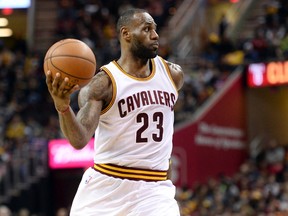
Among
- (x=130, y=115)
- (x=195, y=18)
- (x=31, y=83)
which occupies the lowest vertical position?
(x=130, y=115)

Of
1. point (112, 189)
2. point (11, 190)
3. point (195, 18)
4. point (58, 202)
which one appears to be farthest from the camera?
point (195, 18)

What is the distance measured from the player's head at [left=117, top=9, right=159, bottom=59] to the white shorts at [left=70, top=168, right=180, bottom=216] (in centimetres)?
112

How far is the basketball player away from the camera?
7.46 meters

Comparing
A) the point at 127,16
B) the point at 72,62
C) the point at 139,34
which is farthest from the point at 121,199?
the point at 127,16

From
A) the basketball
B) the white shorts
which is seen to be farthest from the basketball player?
the basketball

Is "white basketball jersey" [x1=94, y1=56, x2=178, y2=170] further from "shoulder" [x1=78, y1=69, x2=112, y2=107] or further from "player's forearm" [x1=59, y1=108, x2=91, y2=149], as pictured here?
"player's forearm" [x1=59, y1=108, x2=91, y2=149]

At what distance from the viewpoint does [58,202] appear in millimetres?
23922

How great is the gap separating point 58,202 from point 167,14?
325 inches

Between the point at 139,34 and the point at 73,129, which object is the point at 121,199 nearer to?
the point at 73,129

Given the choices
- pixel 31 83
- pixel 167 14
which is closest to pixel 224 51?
pixel 167 14

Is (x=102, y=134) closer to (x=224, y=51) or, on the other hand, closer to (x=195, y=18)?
(x=224, y=51)

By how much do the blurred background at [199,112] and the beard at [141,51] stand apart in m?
11.6

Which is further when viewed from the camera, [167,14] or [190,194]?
[167,14]

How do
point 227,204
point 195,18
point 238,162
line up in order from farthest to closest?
point 195,18 → point 238,162 → point 227,204
